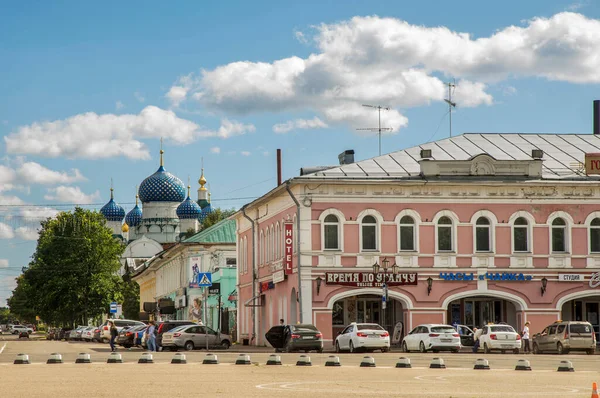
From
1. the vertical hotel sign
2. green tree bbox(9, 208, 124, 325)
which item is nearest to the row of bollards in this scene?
the vertical hotel sign

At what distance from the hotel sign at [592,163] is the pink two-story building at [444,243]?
708 millimetres

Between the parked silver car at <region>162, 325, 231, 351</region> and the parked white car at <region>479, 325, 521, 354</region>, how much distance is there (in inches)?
519

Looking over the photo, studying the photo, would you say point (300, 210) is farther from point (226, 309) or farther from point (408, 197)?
point (226, 309)

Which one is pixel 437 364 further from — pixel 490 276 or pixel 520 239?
pixel 520 239

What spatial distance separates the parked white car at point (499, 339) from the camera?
4688cm

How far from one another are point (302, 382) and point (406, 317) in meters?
29.5

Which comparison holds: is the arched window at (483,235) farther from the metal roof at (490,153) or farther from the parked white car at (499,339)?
the parked white car at (499,339)

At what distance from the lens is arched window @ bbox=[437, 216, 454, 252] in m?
54.6

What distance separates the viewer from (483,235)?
55.1m

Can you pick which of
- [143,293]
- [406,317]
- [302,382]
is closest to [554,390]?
[302,382]

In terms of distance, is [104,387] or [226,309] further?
[226,309]

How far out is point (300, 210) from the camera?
2115 inches

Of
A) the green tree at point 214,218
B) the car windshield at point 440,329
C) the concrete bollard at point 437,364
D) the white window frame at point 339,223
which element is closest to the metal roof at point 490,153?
the white window frame at point 339,223

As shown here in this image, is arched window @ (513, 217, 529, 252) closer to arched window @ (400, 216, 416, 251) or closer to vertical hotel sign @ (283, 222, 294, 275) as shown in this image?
arched window @ (400, 216, 416, 251)
